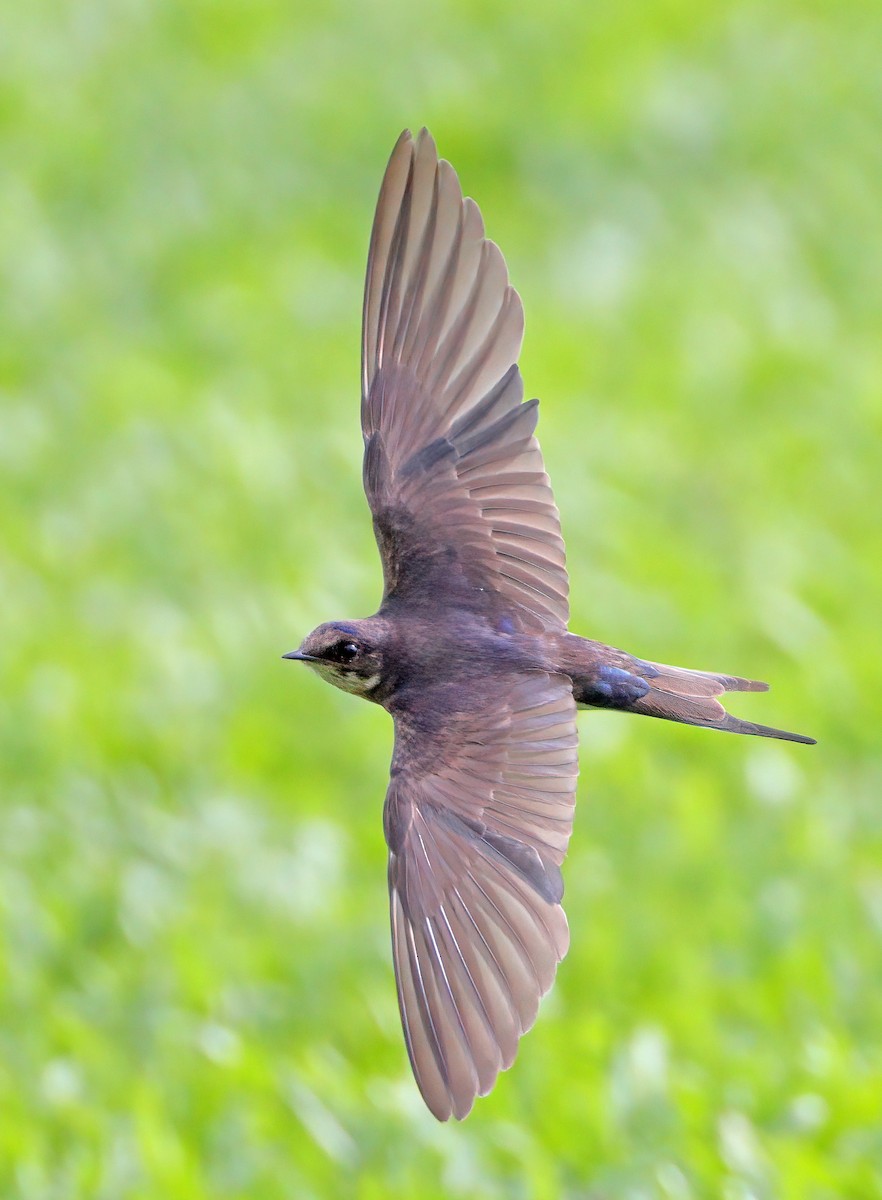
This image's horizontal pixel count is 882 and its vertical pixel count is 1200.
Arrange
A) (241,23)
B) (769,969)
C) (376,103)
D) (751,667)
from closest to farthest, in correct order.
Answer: (769,969) < (751,667) < (376,103) < (241,23)

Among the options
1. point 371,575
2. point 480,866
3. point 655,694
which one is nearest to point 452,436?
point 655,694

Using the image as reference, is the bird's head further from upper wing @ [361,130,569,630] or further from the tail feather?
the tail feather

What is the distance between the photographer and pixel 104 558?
22.5 ft

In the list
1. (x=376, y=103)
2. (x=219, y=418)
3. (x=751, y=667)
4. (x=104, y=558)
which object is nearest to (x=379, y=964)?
(x=751, y=667)

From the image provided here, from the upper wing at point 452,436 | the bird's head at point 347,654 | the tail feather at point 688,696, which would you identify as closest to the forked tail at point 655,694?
the tail feather at point 688,696

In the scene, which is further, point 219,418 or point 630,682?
point 219,418

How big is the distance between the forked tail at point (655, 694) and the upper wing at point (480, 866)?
0.08 metres

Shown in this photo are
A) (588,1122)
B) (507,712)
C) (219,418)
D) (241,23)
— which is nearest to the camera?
(507,712)

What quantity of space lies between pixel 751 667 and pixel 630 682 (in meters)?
2.94

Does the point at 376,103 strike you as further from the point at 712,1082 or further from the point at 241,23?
the point at 712,1082

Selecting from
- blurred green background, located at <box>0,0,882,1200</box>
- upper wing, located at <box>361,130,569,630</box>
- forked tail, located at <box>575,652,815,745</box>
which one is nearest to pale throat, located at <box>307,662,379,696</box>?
upper wing, located at <box>361,130,569,630</box>

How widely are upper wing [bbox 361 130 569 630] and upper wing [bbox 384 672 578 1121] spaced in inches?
11.3

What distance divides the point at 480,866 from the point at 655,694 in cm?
46

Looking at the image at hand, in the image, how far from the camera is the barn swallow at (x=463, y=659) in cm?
314
